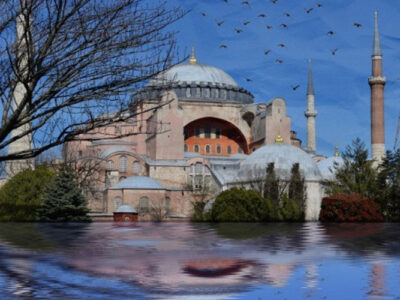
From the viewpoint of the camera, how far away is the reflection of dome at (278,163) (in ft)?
137

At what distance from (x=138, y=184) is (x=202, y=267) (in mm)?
39849

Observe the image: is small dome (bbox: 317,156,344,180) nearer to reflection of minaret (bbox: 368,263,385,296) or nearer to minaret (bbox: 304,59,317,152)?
minaret (bbox: 304,59,317,152)

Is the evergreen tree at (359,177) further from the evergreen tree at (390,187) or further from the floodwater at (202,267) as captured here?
the floodwater at (202,267)

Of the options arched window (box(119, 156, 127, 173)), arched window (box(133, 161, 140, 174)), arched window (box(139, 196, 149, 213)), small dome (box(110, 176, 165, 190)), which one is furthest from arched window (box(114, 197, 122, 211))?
arched window (box(133, 161, 140, 174))

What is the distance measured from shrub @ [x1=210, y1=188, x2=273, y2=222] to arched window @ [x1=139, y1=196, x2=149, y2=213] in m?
16.7

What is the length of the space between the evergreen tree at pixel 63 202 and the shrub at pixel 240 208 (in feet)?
23.7

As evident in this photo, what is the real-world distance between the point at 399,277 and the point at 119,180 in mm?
44329

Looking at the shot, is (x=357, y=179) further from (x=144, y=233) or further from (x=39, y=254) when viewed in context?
(x=39, y=254)

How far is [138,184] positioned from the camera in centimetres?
4494

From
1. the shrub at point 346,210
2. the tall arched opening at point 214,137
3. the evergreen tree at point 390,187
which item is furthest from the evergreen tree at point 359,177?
the tall arched opening at point 214,137

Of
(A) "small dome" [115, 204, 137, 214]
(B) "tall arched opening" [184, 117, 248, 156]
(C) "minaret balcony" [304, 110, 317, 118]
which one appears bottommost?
(A) "small dome" [115, 204, 137, 214]

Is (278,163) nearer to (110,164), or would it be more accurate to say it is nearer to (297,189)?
(297,189)

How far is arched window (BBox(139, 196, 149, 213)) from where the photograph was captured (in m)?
44.8

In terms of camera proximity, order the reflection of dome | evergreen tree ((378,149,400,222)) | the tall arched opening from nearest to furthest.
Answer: evergreen tree ((378,149,400,222)) → the reflection of dome → the tall arched opening
